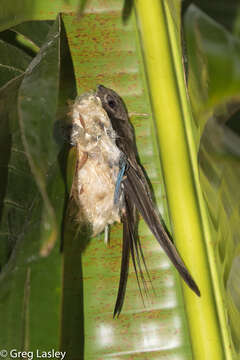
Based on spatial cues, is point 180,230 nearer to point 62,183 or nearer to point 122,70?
point 62,183

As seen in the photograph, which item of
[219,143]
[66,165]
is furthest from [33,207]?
[219,143]

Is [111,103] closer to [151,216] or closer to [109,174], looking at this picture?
[109,174]

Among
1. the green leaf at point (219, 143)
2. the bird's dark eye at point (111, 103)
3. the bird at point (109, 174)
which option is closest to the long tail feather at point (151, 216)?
the bird at point (109, 174)

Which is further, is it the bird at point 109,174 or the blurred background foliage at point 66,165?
the bird at point 109,174

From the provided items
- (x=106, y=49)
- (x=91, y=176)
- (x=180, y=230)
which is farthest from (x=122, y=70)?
(x=180, y=230)

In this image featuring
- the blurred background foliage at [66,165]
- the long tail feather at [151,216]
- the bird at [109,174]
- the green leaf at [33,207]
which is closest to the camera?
the green leaf at [33,207]

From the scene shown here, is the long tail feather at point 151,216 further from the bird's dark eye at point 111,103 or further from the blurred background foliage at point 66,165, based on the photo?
the bird's dark eye at point 111,103
